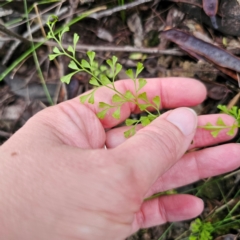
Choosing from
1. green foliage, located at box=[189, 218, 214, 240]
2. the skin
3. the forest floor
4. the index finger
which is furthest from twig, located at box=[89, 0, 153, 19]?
green foliage, located at box=[189, 218, 214, 240]

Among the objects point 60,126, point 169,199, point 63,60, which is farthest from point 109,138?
point 63,60

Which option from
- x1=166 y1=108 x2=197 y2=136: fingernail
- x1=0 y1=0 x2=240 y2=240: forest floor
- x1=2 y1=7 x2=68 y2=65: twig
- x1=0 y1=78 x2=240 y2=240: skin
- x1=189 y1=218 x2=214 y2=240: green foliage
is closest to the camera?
x1=0 y1=78 x2=240 y2=240: skin

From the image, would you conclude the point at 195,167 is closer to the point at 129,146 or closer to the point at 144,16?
the point at 129,146

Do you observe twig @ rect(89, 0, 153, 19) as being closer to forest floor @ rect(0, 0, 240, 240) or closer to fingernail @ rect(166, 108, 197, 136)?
forest floor @ rect(0, 0, 240, 240)

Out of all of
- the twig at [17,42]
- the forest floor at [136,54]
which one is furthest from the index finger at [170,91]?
the twig at [17,42]

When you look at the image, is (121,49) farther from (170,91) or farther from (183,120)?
(183,120)

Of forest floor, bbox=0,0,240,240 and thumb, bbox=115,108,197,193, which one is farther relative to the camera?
forest floor, bbox=0,0,240,240

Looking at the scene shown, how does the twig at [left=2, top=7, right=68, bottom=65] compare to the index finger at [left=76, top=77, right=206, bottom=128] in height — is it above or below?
above

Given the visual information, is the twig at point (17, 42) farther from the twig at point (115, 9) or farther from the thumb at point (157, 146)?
the thumb at point (157, 146)
